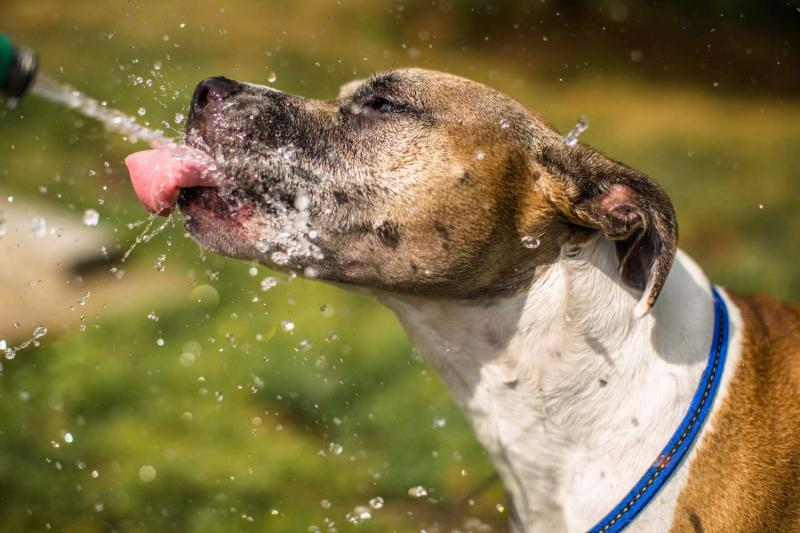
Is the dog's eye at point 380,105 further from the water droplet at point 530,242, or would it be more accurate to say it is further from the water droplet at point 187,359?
the water droplet at point 187,359

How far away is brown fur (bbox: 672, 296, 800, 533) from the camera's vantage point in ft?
9.39

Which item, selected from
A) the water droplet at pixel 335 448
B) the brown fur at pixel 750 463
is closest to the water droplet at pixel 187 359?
the water droplet at pixel 335 448

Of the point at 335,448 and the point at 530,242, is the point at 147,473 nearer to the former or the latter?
the point at 335,448

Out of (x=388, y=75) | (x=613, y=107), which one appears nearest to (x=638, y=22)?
(x=613, y=107)

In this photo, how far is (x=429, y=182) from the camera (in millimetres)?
3006

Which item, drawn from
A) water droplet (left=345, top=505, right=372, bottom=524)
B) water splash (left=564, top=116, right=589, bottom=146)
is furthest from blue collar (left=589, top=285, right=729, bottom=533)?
water droplet (left=345, top=505, right=372, bottom=524)

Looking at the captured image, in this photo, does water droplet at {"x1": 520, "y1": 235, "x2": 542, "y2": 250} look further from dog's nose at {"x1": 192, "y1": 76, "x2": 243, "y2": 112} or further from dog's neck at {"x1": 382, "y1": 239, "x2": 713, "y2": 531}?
dog's nose at {"x1": 192, "y1": 76, "x2": 243, "y2": 112}

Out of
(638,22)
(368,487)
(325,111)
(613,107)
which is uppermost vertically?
(325,111)

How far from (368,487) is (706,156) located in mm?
4521

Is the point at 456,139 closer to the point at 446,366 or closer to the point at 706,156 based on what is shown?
the point at 446,366

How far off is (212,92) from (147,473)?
A: 2.26 metres

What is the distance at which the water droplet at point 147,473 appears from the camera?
14.8 feet

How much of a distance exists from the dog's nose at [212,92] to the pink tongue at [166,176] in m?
0.16

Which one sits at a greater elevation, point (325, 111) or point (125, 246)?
point (325, 111)
